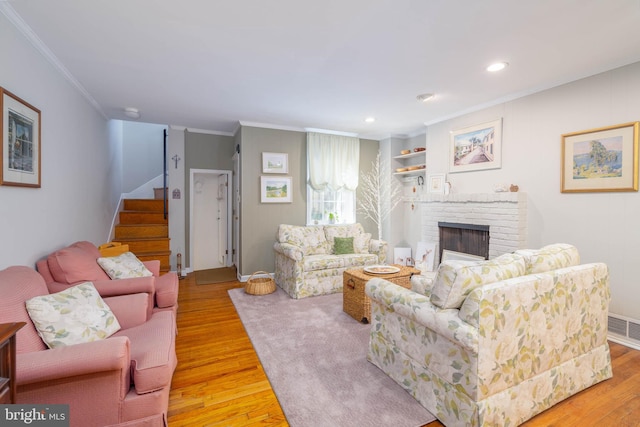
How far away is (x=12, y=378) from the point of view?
3.72 ft

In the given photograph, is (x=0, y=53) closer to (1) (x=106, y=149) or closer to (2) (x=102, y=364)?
(2) (x=102, y=364)

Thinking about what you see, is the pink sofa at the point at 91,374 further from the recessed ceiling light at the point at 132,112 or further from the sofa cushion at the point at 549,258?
the recessed ceiling light at the point at 132,112

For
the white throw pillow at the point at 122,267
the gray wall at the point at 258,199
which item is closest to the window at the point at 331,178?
the gray wall at the point at 258,199

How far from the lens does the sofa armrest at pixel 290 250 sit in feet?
13.1

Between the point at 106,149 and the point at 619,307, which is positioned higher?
the point at 106,149

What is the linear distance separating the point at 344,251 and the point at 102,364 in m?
3.62

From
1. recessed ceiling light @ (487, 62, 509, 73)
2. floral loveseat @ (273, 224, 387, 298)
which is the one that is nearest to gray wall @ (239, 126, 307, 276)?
floral loveseat @ (273, 224, 387, 298)

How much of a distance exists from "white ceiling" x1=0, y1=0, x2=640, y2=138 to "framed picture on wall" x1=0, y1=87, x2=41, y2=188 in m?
0.60

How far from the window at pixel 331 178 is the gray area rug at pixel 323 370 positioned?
2.23 meters

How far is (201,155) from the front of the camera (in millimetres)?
5391

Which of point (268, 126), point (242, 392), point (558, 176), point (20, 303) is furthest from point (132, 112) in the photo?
point (558, 176)

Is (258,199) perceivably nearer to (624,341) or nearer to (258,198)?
(258,198)

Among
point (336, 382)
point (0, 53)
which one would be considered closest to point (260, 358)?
point (336, 382)

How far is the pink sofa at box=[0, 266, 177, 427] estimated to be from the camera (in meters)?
1.32
